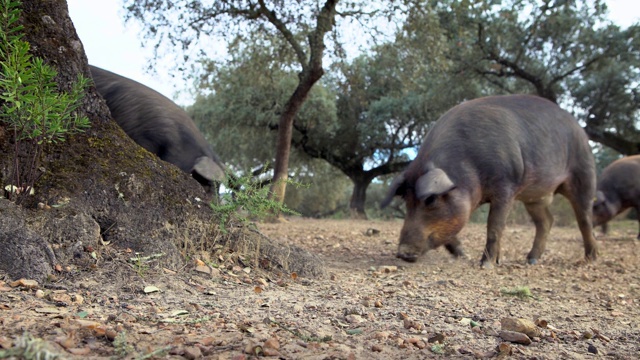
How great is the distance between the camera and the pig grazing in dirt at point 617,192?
1282 centimetres

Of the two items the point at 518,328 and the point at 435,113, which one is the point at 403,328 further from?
the point at 435,113

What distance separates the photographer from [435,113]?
1955cm

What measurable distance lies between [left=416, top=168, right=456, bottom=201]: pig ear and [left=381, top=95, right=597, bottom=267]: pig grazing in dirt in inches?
0.4

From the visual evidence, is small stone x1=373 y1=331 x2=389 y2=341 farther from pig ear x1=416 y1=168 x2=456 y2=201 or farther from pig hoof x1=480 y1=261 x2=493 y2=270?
pig hoof x1=480 y1=261 x2=493 y2=270

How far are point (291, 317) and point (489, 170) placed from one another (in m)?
4.23

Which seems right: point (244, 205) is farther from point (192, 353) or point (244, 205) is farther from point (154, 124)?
point (154, 124)

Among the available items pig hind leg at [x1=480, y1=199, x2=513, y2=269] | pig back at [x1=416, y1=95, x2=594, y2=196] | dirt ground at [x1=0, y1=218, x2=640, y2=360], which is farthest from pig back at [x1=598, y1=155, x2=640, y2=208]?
dirt ground at [x1=0, y1=218, x2=640, y2=360]

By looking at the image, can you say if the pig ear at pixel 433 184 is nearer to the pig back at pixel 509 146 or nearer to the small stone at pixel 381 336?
the pig back at pixel 509 146

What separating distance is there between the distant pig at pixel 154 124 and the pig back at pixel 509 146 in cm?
268

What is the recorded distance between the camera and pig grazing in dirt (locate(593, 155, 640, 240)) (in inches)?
505

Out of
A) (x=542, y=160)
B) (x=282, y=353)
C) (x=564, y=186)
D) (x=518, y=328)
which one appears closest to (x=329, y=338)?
(x=282, y=353)

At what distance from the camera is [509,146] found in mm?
6426

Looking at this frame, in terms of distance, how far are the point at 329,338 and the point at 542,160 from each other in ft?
17.1

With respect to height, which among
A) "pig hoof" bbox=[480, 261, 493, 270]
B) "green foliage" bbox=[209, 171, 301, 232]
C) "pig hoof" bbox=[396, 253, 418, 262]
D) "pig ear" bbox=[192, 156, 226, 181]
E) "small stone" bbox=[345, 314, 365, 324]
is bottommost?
"small stone" bbox=[345, 314, 365, 324]
